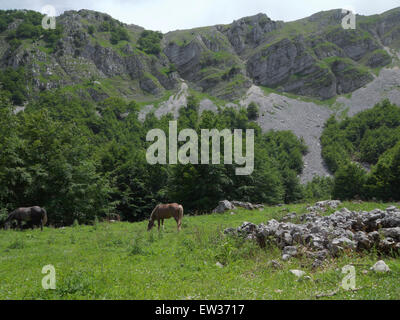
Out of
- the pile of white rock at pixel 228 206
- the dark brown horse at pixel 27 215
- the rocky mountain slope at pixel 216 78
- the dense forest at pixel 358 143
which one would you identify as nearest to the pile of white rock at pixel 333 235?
the pile of white rock at pixel 228 206

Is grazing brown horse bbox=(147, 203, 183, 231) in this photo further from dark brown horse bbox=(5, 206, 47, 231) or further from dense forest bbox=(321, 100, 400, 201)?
Result: dense forest bbox=(321, 100, 400, 201)

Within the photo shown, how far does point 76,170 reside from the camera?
3238cm

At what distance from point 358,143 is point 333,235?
138011 millimetres

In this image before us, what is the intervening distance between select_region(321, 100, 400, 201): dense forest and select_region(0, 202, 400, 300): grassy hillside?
5546 cm

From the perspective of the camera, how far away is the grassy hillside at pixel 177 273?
6.78m

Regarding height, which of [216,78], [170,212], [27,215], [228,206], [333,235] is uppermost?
[216,78]

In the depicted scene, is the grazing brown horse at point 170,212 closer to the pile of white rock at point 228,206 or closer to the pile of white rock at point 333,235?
the pile of white rock at point 333,235

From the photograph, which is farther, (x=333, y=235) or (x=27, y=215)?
(x=27, y=215)

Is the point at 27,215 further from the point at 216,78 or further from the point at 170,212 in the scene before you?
the point at 216,78

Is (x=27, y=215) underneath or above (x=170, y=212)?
underneath

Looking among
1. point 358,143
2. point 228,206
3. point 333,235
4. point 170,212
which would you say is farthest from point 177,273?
point 358,143

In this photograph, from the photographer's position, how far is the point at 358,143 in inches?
5012

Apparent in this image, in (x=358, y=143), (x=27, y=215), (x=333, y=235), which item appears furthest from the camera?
(x=358, y=143)

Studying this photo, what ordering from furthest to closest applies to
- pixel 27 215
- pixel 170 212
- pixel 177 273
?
pixel 27 215, pixel 170 212, pixel 177 273
